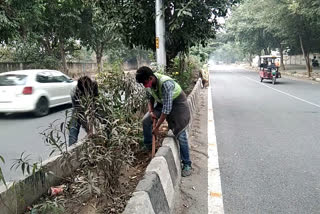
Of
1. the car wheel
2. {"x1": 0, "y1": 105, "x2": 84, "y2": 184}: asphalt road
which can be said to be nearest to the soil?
{"x1": 0, "y1": 105, "x2": 84, "y2": 184}: asphalt road

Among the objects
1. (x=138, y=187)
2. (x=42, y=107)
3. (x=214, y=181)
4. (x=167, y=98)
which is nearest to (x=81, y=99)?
(x=167, y=98)

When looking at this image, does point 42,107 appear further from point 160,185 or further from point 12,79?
point 160,185

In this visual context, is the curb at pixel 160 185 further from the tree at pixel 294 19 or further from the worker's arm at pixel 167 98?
the tree at pixel 294 19

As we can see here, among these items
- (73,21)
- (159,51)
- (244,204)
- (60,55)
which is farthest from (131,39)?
(60,55)

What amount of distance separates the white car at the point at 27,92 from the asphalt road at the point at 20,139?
325mm

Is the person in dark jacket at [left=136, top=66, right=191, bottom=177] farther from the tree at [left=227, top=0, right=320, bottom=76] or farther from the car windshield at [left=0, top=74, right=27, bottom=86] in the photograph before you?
the tree at [left=227, top=0, right=320, bottom=76]

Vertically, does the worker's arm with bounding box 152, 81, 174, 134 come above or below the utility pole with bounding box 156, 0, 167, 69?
below

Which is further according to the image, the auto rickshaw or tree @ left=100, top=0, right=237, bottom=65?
the auto rickshaw

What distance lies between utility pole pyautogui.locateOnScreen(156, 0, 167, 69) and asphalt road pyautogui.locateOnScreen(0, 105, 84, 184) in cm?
294

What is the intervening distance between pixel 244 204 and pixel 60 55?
25.1 m

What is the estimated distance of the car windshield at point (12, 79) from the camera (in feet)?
31.4

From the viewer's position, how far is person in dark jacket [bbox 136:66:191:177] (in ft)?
13.2

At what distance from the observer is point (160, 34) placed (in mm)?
8641

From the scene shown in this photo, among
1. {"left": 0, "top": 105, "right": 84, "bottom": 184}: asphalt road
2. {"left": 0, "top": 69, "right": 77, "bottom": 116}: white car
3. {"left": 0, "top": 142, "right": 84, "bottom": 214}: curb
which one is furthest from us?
{"left": 0, "top": 69, "right": 77, "bottom": 116}: white car
